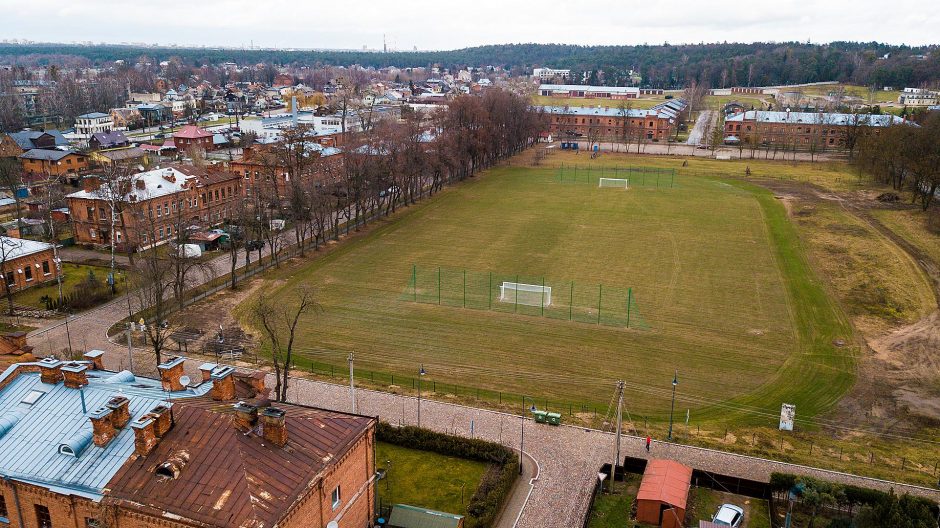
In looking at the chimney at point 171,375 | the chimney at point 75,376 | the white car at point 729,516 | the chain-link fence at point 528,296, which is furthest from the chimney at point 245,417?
the chain-link fence at point 528,296

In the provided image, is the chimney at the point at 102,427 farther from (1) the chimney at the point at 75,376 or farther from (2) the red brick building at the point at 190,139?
(2) the red brick building at the point at 190,139

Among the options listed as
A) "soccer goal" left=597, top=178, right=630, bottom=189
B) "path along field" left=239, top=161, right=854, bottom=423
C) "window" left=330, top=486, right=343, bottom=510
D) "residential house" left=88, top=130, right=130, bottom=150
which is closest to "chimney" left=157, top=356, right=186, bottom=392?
"window" left=330, top=486, right=343, bottom=510

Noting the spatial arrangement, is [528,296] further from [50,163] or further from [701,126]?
[701,126]

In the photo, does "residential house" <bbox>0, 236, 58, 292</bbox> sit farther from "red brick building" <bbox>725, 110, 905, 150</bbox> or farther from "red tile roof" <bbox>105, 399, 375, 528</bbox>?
"red brick building" <bbox>725, 110, 905, 150</bbox>

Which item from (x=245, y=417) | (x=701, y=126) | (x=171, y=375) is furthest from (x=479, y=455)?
(x=701, y=126)

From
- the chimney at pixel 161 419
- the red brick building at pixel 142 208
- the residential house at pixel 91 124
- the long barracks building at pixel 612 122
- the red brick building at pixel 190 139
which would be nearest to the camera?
the chimney at pixel 161 419

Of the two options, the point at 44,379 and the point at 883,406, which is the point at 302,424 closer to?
the point at 44,379
